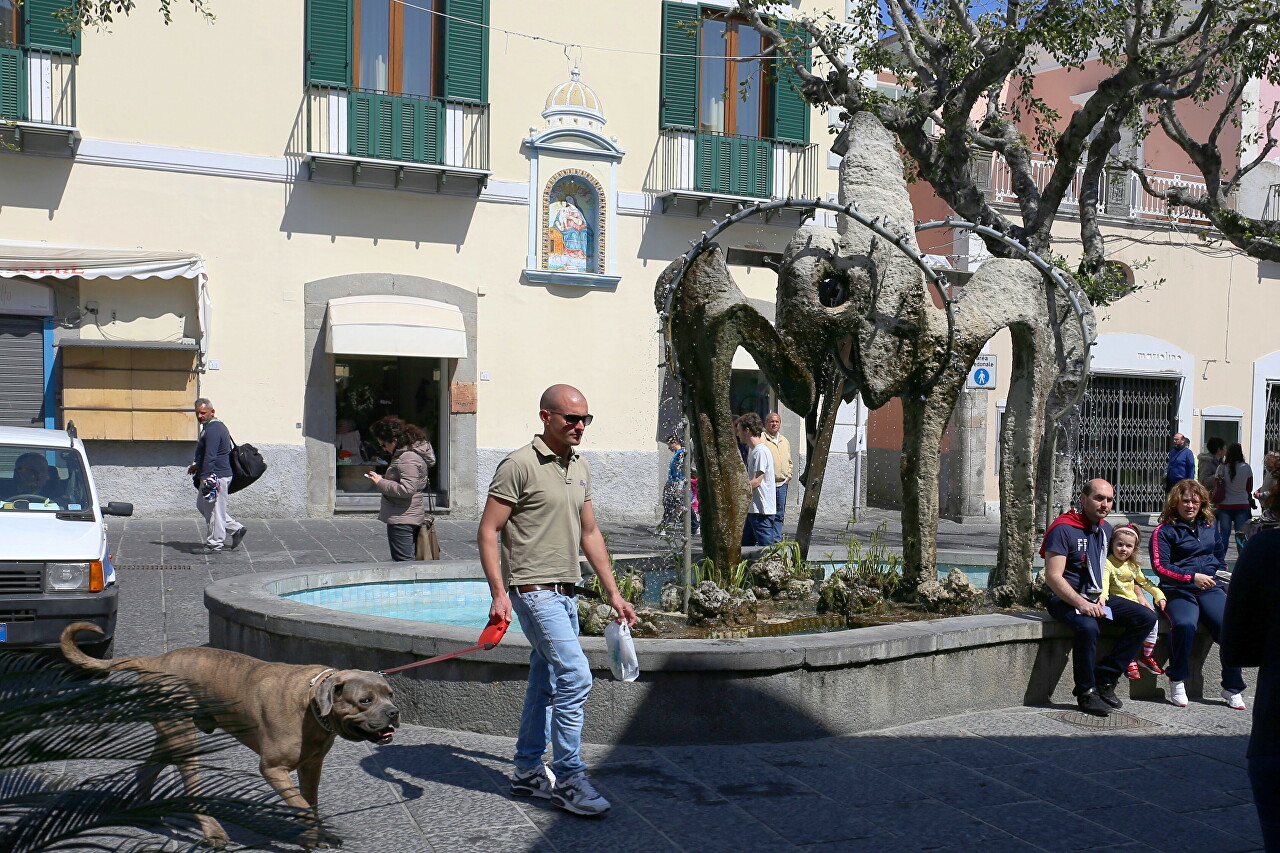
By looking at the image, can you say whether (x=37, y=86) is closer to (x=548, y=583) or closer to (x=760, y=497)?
(x=760, y=497)

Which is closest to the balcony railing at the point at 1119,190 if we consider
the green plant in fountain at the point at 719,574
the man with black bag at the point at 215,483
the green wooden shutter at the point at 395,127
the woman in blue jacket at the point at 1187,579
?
the green wooden shutter at the point at 395,127

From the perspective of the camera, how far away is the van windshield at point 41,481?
8094mm

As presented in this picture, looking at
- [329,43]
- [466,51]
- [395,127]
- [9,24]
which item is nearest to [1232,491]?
[466,51]

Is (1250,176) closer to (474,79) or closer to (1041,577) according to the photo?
(474,79)

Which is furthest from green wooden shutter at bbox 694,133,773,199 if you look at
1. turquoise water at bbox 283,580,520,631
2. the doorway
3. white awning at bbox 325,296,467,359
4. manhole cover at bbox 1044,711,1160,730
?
manhole cover at bbox 1044,711,1160,730

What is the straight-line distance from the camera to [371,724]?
422 cm

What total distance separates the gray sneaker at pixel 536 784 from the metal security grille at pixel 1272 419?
21718 millimetres

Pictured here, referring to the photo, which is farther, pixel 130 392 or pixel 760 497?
pixel 130 392

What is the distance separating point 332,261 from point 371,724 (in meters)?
13.8

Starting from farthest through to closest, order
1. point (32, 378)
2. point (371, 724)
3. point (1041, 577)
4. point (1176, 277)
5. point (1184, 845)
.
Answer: point (1176, 277) < point (32, 378) < point (1041, 577) < point (1184, 845) < point (371, 724)

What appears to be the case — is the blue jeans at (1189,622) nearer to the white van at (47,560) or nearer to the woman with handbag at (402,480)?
the woman with handbag at (402,480)

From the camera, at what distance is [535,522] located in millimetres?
5023

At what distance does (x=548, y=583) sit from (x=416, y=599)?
13.5 feet

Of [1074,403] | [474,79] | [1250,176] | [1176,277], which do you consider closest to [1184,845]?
[1074,403]
